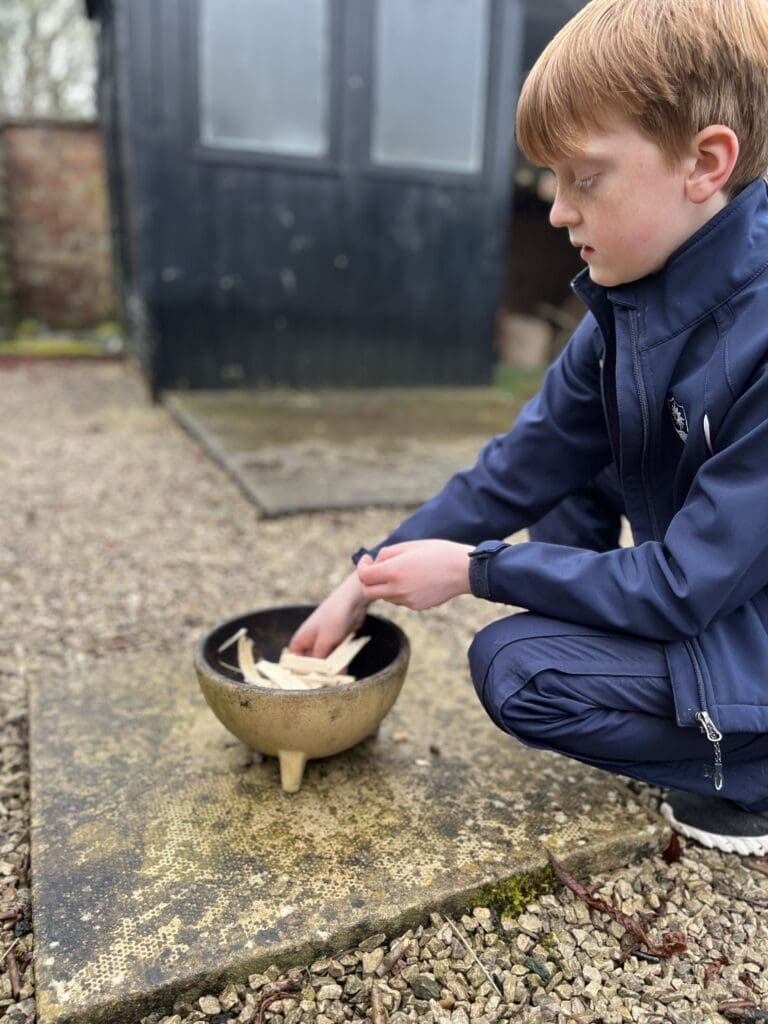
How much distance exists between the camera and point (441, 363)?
20.4 ft

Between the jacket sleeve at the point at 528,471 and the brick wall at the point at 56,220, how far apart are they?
7.78 metres

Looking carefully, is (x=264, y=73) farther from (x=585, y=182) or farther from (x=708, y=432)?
(x=708, y=432)

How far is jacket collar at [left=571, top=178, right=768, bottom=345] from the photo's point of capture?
1271 mm

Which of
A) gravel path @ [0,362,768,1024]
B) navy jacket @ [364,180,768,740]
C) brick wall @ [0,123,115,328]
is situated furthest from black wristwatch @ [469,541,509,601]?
brick wall @ [0,123,115,328]

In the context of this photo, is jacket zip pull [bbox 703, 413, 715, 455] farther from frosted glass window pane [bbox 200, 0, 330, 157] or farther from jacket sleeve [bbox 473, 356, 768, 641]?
frosted glass window pane [bbox 200, 0, 330, 157]

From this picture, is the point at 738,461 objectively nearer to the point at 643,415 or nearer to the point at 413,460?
the point at 643,415

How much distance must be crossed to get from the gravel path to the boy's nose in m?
1.02

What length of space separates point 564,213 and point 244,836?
1.13 meters

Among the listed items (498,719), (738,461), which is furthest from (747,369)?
(498,719)

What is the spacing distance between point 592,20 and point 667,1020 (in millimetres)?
1417

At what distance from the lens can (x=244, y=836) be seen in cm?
143

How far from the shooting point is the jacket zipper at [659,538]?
126 cm

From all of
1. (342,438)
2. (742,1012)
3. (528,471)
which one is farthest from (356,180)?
(742,1012)

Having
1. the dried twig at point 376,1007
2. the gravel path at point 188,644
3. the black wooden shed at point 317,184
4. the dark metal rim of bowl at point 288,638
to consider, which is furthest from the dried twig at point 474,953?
the black wooden shed at point 317,184
